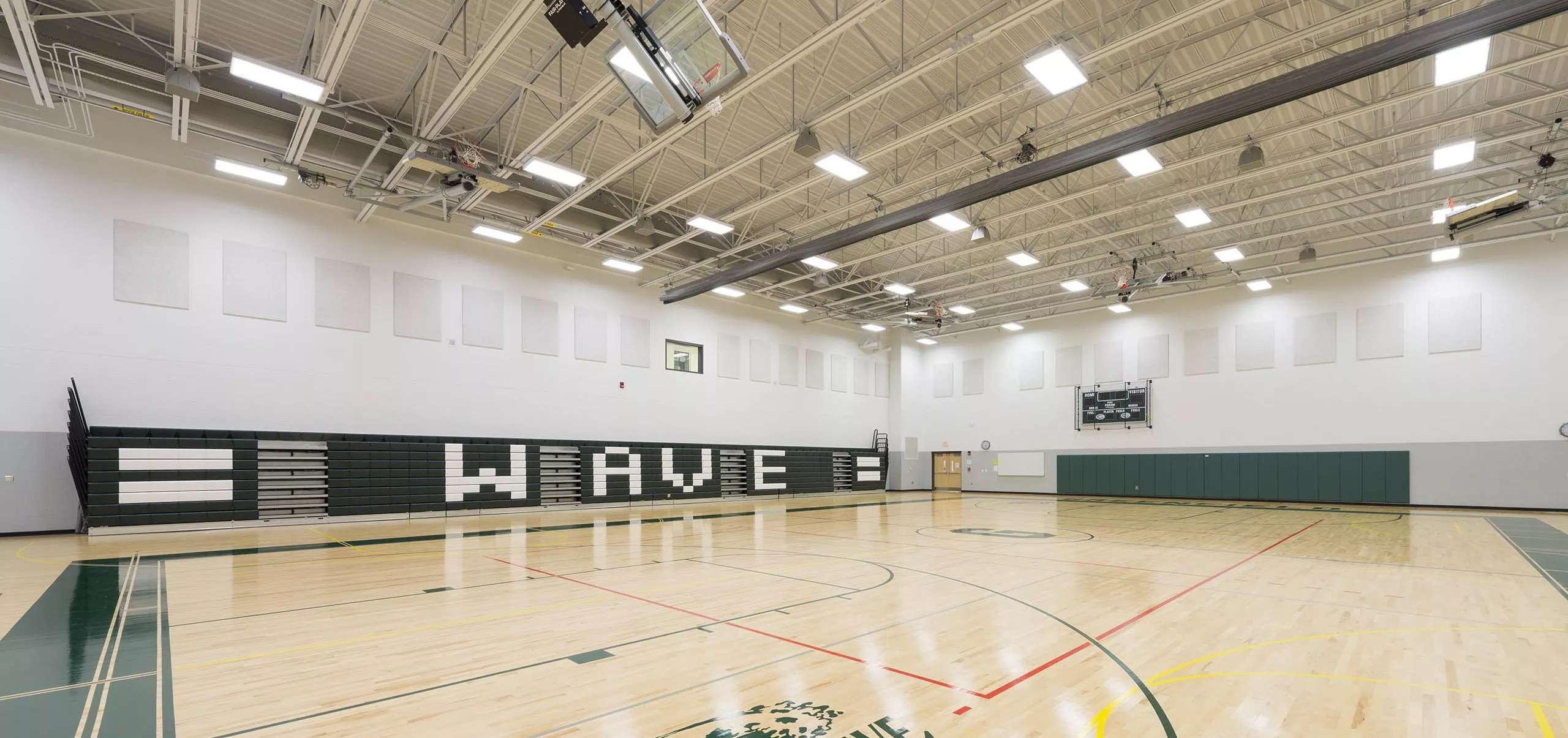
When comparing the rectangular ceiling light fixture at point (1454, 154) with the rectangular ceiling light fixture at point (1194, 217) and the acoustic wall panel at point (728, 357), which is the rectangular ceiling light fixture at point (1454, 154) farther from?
the acoustic wall panel at point (728, 357)

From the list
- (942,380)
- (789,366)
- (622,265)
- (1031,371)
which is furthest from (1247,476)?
(622,265)

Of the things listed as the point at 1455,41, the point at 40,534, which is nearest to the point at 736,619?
the point at 1455,41

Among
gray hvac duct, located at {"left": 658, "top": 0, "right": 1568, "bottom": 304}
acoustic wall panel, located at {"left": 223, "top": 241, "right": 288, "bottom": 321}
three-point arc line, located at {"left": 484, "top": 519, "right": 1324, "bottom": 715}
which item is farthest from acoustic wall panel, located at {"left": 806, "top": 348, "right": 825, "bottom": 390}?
three-point arc line, located at {"left": 484, "top": 519, "right": 1324, "bottom": 715}

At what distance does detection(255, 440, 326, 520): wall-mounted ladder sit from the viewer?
42.0ft

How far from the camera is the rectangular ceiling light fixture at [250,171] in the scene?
11219 mm

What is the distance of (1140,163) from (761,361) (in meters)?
13.7

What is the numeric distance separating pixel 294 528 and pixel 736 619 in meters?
11.2

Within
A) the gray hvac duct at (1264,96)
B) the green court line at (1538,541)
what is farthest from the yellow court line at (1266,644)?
the gray hvac duct at (1264,96)

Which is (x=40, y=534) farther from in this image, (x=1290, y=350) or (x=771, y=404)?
(x=1290, y=350)

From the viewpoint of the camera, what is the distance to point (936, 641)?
15.3ft

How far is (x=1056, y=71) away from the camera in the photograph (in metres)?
8.48

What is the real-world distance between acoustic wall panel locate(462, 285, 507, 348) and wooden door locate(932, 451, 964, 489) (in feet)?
57.1

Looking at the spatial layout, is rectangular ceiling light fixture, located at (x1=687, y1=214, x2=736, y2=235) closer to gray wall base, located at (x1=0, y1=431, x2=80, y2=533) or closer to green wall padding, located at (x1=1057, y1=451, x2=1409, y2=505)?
gray wall base, located at (x1=0, y1=431, x2=80, y2=533)

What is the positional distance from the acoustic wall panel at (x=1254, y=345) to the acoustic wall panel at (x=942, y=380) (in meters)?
9.60
